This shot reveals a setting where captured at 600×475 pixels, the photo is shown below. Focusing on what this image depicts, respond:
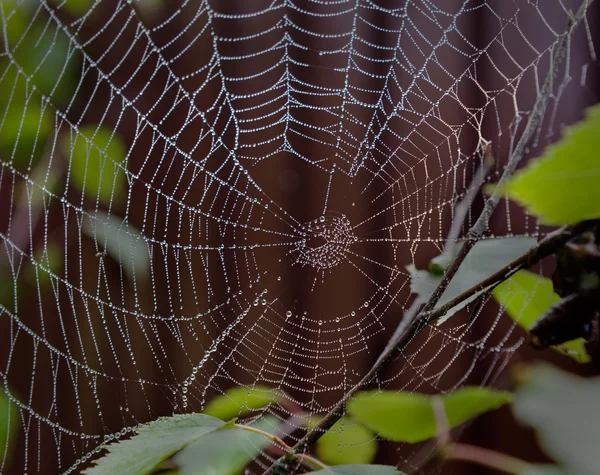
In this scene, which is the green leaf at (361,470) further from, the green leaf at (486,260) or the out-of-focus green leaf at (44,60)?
the out-of-focus green leaf at (44,60)

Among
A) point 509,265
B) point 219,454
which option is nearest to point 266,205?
point 219,454

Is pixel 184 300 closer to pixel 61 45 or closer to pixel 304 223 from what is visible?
pixel 304 223

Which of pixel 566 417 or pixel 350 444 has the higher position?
pixel 566 417

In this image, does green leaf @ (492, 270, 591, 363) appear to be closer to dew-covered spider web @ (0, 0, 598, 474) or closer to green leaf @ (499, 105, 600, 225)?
green leaf @ (499, 105, 600, 225)

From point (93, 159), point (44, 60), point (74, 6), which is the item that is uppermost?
point (74, 6)

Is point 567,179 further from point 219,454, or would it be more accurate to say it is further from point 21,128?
point 21,128

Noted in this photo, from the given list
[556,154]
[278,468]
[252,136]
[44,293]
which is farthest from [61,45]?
[556,154]
